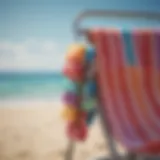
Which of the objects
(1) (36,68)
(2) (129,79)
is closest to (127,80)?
(2) (129,79)

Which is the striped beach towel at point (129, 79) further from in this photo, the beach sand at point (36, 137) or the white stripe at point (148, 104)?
the beach sand at point (36, 137)

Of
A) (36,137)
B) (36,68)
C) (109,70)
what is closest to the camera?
(109,70)

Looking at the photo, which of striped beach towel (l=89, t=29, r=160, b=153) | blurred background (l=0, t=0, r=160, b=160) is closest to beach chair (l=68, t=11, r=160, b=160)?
striped beach towel (l=89, t=29, r=160, b=153)

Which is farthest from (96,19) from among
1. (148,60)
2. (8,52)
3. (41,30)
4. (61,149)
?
(148,60)

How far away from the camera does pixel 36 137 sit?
6.16ft

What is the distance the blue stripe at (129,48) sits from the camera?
1.18m

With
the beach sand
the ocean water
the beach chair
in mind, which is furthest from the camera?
the ocean water

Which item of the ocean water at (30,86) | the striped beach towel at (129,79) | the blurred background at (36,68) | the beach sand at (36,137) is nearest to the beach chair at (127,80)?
the striped beach towel at (129,79)

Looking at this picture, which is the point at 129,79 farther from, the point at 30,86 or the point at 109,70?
the point at 30,86

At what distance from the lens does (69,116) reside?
1.20 metres

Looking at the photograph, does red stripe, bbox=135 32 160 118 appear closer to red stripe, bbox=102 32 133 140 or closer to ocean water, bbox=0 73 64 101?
red stripe, bbox=102 32 133 140

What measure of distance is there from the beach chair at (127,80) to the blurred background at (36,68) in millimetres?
518

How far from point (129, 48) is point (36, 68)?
1334 mm

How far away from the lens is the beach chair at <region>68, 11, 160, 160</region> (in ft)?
3.74
